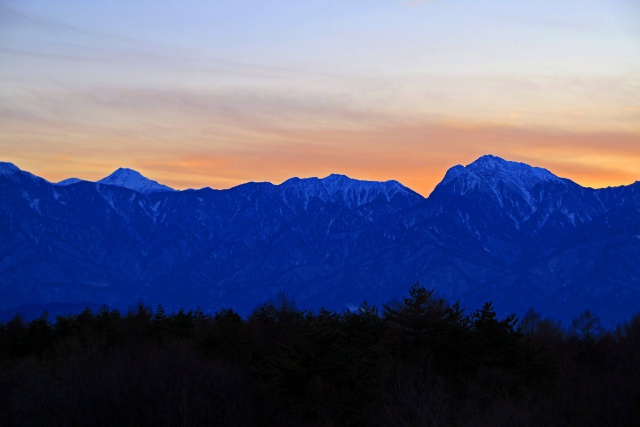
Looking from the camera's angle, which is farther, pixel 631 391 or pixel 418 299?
pixel 418 299

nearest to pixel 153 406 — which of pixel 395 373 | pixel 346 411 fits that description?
pixel 346 411

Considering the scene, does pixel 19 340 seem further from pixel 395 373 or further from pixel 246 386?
pixel 395 373

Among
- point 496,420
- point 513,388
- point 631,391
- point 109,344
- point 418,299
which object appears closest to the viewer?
point 496,420

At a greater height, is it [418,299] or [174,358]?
[418,299]

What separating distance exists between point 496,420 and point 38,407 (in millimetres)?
25229

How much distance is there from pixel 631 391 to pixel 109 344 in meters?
54.3

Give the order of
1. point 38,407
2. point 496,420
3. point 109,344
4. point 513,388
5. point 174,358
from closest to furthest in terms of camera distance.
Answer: point 496,420, point 38,407, point 513,388, point 174,358, point 109,344

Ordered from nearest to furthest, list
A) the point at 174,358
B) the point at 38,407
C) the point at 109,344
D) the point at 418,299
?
the point at 38,407 < the point at 418,299 < the point at 174,358 < the point at 109,344

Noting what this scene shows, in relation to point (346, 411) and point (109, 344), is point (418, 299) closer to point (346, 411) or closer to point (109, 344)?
point (346, 411)

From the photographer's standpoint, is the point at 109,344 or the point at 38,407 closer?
the point at 38,407

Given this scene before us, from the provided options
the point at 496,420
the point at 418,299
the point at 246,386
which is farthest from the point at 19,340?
the point at 496,420

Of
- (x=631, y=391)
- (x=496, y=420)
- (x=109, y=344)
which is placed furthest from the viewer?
(x=109, y=344)

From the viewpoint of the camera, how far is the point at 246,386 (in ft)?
173

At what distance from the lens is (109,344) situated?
79.6 metres
